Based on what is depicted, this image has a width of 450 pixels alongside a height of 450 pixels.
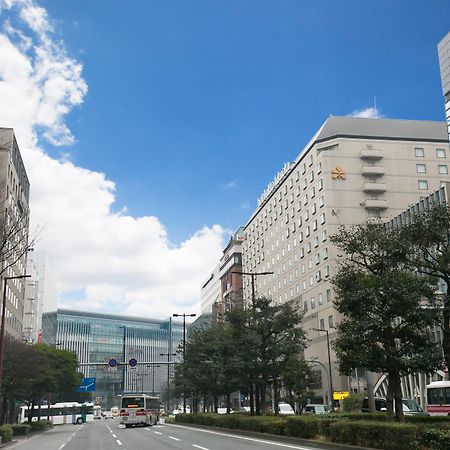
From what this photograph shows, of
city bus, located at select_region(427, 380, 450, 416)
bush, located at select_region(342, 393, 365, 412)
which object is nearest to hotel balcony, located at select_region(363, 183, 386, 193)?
bush, located at select_region(342, 393, 365, 412)

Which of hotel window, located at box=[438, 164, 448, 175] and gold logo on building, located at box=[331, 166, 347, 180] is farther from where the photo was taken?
hotel window, located at box=[438, 164, 448, 175]

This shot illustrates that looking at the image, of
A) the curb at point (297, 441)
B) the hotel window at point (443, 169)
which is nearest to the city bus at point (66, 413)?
the curb at point (297, 441)

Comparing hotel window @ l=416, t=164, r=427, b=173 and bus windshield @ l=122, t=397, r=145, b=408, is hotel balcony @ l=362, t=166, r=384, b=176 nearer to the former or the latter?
hotel window @ l=416, t=164, r=427, b=173

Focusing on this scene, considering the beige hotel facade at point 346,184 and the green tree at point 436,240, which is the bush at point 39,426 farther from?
the green tree at point 436,240

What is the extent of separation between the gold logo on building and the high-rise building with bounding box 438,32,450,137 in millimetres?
17452

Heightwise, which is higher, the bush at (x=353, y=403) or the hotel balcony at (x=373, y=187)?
the hotel balcony at (x=373, y=187)

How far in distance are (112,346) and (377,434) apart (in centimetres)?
14817

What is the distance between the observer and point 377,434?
1709cm

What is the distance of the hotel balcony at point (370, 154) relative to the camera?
8094 cm

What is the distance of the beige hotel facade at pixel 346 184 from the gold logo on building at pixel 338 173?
0.46 ft

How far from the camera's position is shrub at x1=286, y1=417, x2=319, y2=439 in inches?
882

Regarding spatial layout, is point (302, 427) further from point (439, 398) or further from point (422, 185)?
point (422, 185)

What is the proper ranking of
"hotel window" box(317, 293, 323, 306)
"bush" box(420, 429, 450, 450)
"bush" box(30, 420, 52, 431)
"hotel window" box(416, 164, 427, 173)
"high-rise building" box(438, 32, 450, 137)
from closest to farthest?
"bush" box(420, 429, 450, 450), "bush" box(30, 420, 52, 431), "high-rise building" box(438, 32, 450, 137), "hotel window" box(317, 293, 323, 306), "hotel window" box(416, 164, 427, 173)

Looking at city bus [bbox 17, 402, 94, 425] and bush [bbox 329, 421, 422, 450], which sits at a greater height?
bush [bbox 329, 421, 422, 450]
